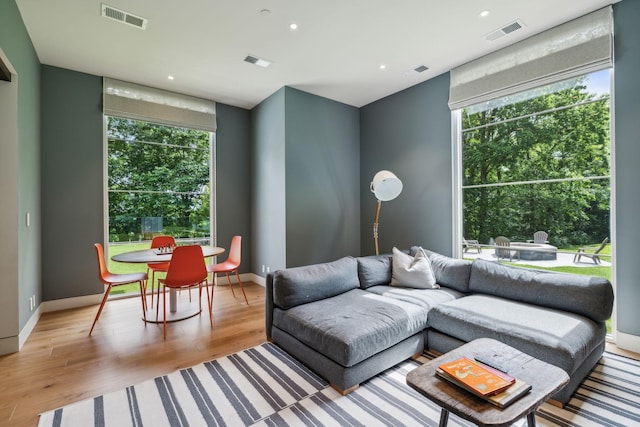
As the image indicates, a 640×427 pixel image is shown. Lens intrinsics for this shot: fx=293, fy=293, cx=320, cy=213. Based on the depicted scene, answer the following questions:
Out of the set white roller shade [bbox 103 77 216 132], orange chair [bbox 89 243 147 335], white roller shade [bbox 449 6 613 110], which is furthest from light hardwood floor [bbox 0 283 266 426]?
white roller shade [bbox 449 6 613 110]

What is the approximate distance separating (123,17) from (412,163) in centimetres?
375

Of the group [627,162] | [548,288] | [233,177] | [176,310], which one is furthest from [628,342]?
[233,177]

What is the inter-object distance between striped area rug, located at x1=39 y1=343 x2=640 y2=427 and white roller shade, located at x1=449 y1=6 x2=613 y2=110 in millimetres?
2716

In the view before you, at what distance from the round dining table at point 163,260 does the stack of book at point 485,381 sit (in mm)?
2710

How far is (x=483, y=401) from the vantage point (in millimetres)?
1283

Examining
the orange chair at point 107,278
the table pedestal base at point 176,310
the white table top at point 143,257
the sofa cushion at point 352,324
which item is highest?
the white table top at point 143,257

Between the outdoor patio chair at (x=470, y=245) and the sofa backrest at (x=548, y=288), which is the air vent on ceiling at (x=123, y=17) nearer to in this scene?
the sofa backrest at (x=548, y=288)

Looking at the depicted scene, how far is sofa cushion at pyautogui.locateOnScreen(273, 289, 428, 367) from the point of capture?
6.72 ft

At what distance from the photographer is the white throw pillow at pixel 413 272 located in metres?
3.16

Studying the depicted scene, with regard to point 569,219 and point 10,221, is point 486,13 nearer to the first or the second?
point 569,219

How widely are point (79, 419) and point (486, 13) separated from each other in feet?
14.6

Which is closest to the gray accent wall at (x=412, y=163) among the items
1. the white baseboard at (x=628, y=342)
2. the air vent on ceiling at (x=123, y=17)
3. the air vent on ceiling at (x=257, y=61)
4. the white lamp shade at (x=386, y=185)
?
the white lamp shade at (x=386, y=185)

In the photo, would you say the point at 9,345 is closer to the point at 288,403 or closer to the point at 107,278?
the point at 107,278

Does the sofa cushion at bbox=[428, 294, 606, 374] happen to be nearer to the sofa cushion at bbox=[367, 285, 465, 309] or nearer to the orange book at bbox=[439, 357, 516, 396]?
the sofa cushion at bbox=[367, 285, 465, 309]
